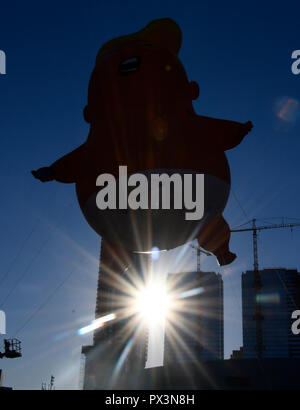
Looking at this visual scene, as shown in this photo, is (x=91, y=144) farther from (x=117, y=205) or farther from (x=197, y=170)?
(x=197, y=170)

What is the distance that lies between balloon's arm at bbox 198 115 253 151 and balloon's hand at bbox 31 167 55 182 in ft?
11.8

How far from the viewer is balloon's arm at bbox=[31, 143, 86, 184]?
10.8m

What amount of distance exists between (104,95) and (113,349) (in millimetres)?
73322

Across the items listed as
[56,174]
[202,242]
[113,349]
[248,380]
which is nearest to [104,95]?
[56,174]

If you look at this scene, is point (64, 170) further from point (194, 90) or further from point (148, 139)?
point (194, 90)

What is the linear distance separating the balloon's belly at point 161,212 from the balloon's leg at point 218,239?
795mm

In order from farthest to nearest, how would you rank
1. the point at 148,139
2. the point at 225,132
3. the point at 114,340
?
the point at 114,340 < the point at 225,132 < the point at 148,139

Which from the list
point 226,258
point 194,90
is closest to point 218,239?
point 226,258

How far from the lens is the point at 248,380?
35.2 meters

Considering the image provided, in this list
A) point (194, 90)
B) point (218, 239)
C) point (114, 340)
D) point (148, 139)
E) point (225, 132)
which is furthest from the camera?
point (114, 340)

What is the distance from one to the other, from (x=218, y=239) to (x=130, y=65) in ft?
14.9

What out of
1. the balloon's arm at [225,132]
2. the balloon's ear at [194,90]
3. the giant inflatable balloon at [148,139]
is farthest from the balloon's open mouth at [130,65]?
the balloon's arm at [225,132]

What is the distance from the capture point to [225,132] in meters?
10.2

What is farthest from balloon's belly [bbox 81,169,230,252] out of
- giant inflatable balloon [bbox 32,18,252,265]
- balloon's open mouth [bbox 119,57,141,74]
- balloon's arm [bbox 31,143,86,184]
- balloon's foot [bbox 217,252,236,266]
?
balloon's open mouth [bbox 119,57,141,74]
